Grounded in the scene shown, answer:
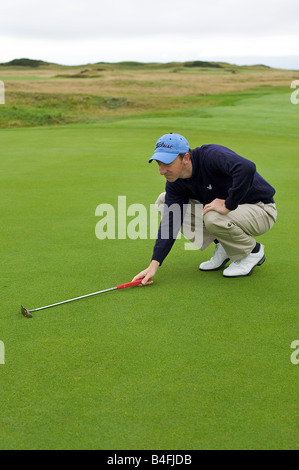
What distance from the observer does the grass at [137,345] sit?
230 cm

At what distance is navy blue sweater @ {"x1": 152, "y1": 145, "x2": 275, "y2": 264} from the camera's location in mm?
3832

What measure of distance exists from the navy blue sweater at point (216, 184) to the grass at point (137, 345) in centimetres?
56

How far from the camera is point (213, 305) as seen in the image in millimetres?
3662

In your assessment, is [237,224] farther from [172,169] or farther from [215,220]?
[172,169]

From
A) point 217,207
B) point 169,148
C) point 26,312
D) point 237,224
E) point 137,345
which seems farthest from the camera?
point 237,224

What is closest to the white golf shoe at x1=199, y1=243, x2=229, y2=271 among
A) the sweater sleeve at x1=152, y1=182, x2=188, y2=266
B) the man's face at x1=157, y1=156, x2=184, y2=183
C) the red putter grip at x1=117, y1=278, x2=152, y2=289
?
the sweater sleeve at x1=152, y1=182, x2=188, y2=266

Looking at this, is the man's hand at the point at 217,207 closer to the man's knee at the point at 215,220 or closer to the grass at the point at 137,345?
the man's knee at the point at 215,220

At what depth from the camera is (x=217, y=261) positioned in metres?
4.56

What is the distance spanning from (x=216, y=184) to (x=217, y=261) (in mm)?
733

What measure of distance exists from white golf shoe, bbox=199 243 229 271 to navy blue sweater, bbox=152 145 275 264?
447mm

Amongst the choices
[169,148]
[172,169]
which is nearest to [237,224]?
[172,169]

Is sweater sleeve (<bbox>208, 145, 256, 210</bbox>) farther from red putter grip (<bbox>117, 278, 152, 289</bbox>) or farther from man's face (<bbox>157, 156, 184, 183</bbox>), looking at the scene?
red putter grip (<bbox>117, 278, 152, 289</bbox>)
